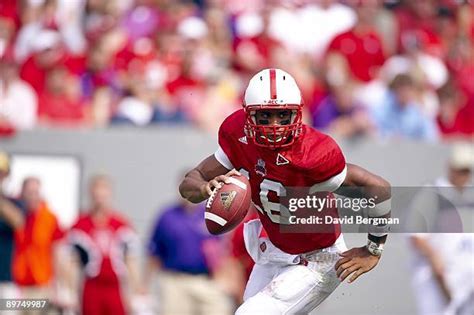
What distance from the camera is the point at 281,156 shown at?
613cm

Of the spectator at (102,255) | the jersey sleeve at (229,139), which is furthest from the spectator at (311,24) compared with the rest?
the jersey sleeve at (229,139)

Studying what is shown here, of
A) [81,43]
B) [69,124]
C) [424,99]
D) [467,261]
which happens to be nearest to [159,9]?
[81,43]

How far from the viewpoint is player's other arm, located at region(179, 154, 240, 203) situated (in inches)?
239

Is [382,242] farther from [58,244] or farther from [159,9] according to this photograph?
[159,9]

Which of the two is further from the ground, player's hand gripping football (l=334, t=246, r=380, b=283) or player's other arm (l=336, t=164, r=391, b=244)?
player's other arm (l=336, t=164, r=391, b=244)

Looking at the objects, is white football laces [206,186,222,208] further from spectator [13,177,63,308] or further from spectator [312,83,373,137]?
spectator [312,83,373,137]

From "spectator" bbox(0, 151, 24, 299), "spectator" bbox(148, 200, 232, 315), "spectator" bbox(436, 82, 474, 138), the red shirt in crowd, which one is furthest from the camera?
the red shirt in crowd

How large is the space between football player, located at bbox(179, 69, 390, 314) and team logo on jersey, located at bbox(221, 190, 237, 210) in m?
0.08

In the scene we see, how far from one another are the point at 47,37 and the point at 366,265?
5.96m

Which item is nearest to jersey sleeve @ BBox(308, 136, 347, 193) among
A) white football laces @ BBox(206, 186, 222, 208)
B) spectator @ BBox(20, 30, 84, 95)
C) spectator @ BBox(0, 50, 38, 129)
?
white football laces @ BBox(206, 186, 222, 208)

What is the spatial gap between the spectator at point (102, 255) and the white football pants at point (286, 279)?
3836 millimetres

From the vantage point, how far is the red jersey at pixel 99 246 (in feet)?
33.6

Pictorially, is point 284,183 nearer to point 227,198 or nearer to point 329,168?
point 329,168

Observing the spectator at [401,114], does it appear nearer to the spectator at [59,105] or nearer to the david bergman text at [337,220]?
the spectator at [59,105]
